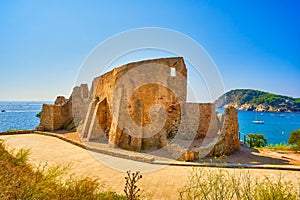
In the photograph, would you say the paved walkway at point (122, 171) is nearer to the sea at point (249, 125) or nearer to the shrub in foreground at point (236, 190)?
the shrub in foreground at point (236, 190)

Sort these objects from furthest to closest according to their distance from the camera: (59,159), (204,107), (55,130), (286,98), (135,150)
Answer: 1. (286,98)
2. (55,130)
3. (204,107)
4. (135,150)
5. (59,159)

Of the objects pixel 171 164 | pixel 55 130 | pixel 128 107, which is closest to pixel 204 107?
pixel 128 107

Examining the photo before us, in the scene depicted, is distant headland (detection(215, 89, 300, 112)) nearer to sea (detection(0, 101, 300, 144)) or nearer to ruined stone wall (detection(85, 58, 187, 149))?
sea (detection(0, 101, 300, 144))

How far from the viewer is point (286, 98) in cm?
9825

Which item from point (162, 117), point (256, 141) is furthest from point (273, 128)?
point (162, 117)

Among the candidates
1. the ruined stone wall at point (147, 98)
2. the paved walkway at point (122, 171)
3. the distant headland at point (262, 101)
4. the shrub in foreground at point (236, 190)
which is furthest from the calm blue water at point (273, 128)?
the shrub in foreground at point (236, 190)

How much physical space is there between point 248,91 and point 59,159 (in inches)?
4535

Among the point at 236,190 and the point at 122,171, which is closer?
the point at 236,190

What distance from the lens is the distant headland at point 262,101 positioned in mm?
96000

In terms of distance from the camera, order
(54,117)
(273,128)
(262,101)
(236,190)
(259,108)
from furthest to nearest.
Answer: (262,101)
(259,108)
(273,128)
(54,117)
(236,190)

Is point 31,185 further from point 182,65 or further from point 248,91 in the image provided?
point 248,91

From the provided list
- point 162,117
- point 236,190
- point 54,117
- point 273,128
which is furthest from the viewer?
point 273,128

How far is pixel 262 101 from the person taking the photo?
101m

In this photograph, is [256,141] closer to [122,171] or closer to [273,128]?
[122,171]
